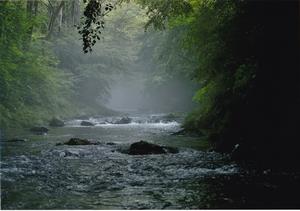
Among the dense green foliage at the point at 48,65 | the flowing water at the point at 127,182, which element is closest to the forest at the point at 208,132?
the flowing water at the point at 127,182

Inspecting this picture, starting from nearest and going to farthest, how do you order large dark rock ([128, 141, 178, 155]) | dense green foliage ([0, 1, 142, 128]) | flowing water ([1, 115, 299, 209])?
flowing water ([1, 115, 299, 209])
large dark rock ([128, 141, 178, 155])
dense green foliage ([0, 1, 142, 128])

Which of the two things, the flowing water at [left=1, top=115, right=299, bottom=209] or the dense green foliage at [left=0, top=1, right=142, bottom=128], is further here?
the dense green foliage at [left=0, top=1, right=142, bottom=128]

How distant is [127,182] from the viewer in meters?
9.12

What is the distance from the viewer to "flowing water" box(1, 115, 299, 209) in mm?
7305

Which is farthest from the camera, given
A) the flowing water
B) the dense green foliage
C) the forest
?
the dense green foliage

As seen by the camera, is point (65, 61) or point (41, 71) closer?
point (41, 71)

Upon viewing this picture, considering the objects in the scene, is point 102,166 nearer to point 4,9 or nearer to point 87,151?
point 87,151

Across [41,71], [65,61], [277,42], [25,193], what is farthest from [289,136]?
[65,61]

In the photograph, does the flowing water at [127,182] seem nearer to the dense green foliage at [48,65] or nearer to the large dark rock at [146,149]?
the large dark rock at [146,149]

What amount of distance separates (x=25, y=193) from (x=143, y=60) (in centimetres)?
4778

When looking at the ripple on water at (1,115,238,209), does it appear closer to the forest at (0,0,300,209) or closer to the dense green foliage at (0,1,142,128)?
the forest at (0,0,300,209)

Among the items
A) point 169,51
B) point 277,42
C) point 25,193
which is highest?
point 169,51

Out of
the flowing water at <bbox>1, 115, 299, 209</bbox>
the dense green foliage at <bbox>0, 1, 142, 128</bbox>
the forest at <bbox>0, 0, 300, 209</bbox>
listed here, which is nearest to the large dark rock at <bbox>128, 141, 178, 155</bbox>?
the forest at <bbox>0, 0, 300, 209</bbox>

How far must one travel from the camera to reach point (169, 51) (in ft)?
110
